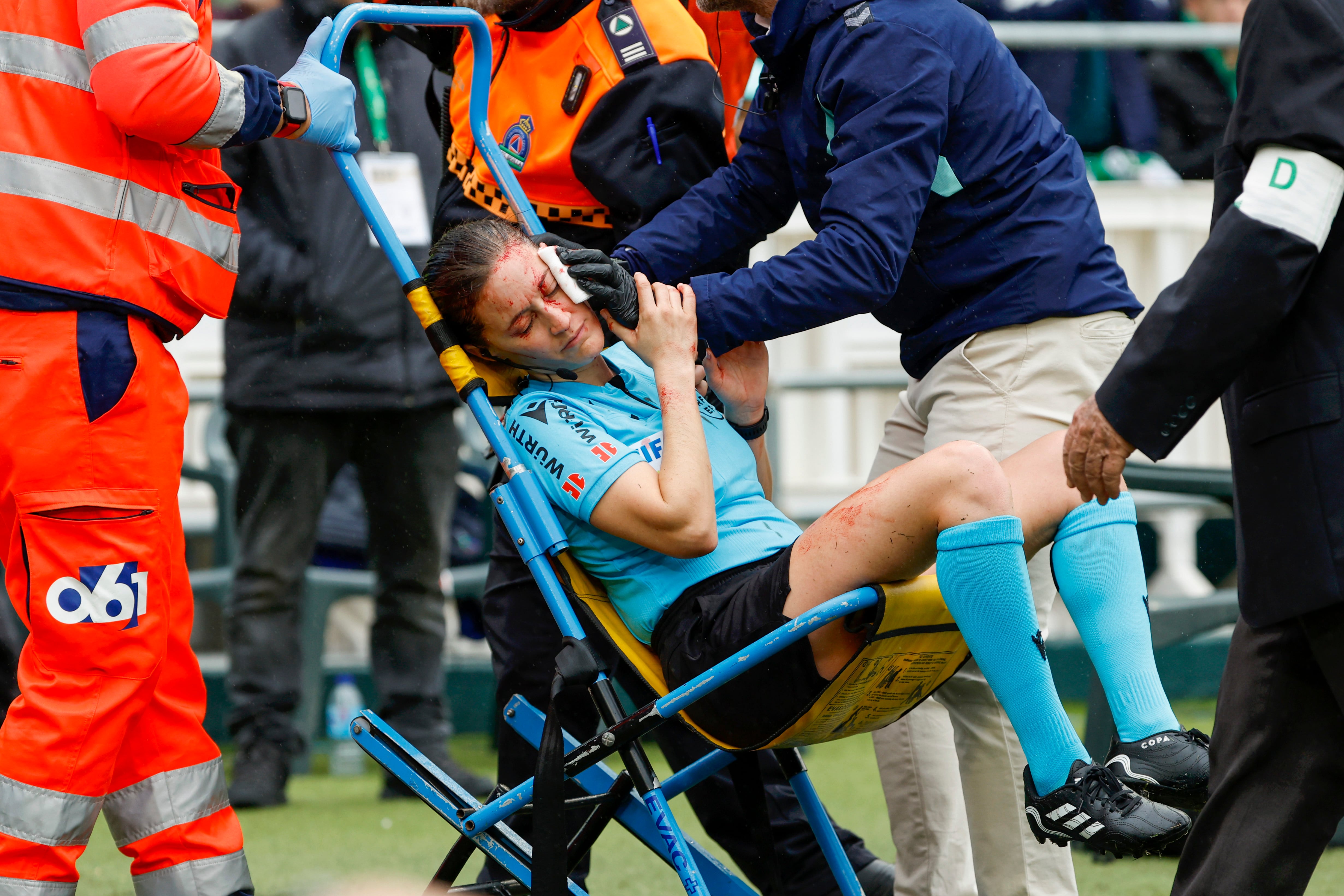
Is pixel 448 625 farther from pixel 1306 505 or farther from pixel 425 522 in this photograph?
pixel 1306 505

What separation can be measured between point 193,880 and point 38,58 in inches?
54.8

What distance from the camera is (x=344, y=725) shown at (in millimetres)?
4895

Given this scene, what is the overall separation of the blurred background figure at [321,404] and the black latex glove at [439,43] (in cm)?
106

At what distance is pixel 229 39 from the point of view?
4.43m

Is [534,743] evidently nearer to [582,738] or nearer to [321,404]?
[582,738]

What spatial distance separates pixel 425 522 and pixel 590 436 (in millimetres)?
2088

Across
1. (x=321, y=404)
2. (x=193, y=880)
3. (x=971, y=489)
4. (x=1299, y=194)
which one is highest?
(x=1299, y=194)

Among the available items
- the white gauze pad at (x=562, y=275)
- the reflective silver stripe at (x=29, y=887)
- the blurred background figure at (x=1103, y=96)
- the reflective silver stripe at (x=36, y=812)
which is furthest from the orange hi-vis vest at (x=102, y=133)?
the blurred background figure at (x=1103, y=96)

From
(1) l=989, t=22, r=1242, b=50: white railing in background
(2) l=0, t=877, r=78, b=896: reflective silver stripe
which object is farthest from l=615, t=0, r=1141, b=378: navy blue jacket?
(1) l=989, t=22, r=1242, b=50: white railing in background

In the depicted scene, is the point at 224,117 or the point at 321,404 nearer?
the point at 224,117

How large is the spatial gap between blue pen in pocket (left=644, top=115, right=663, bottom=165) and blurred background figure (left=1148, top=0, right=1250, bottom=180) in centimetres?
321

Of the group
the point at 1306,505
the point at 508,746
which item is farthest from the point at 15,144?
the point at 1306,505

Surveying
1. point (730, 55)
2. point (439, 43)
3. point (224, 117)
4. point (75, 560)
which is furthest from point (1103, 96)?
point (75, 560)

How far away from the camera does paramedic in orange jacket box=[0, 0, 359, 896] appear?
7.66ft
